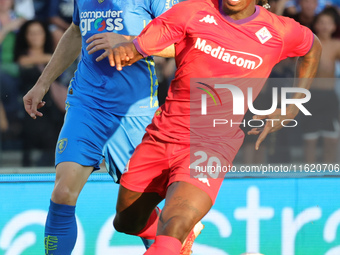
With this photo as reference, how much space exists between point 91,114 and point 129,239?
1.11 m

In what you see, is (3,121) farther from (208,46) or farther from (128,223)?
(208,46)

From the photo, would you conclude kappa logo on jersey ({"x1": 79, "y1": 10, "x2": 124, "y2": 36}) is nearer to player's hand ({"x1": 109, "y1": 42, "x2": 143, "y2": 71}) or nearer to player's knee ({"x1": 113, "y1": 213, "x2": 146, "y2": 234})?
player's hand ({"x1": 109, "y1": 42, "x2": 143, "y2": 71})

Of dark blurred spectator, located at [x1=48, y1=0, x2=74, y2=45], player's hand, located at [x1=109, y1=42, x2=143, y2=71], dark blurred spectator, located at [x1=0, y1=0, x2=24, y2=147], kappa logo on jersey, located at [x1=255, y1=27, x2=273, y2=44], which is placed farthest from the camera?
dark blurred spectator, located at [x1=48, y1=0, x2=74, y2=45]

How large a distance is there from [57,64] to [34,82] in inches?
68.6

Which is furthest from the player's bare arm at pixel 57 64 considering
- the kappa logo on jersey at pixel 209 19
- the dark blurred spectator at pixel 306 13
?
the dark blurred spectator at pixel 306 13

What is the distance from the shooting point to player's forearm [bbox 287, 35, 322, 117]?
3.68 m

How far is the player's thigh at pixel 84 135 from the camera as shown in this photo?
371 centimetres

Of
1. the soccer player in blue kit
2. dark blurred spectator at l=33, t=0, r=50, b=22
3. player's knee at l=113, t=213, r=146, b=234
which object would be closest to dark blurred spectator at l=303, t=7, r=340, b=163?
the soccer player in blue kit

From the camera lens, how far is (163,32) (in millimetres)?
3252

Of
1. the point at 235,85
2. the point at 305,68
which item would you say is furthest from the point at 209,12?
the point at 305,68

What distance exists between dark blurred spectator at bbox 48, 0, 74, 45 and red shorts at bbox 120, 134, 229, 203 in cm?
277

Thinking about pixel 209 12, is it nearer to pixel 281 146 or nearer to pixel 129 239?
pixel 129 239

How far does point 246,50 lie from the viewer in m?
3.29

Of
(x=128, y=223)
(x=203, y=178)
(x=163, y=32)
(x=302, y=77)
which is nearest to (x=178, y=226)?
(x=203, y=178)
